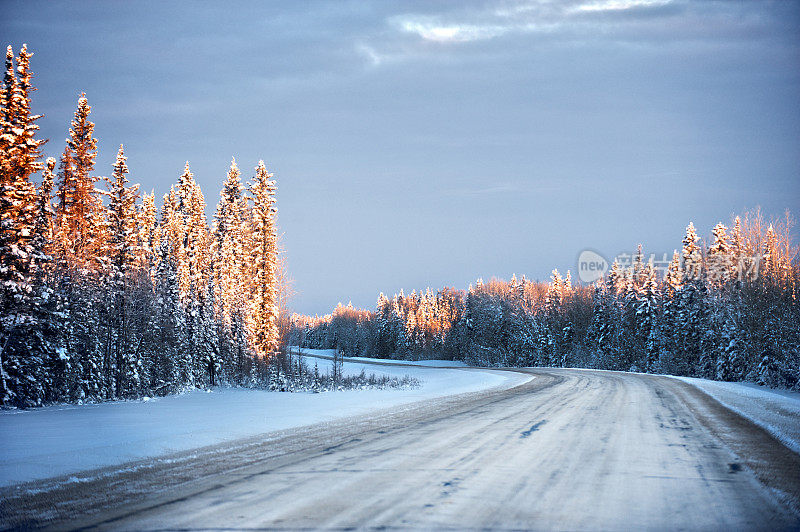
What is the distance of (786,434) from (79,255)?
1023 inches

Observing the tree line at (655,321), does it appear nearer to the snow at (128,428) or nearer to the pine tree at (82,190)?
the pine tree at (82,190)

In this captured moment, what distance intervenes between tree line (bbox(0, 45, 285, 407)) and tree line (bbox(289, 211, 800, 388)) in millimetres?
7601

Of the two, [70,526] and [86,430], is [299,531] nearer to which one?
[70,526]

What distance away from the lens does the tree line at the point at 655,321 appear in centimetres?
3114

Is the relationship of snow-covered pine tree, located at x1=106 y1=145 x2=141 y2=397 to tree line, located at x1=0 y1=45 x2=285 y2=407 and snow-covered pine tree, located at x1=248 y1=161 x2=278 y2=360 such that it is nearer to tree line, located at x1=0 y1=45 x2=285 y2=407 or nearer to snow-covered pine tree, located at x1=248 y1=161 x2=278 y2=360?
tree line, located at x1=0 y1=45 x2=285 y2=407

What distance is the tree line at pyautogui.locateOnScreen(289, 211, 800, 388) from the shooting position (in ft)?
102

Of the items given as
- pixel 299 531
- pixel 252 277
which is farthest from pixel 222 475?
pixel 252 277

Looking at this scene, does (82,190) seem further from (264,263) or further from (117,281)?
(264,263)

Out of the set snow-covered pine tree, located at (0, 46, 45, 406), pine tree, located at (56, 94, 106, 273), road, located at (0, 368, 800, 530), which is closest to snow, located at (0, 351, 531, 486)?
road, located at (0, 368, 800, 530)

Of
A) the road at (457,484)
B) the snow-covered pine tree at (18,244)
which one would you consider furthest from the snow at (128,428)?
the snow-covered pine tree at (18,244)

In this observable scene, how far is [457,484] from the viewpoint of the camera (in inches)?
230

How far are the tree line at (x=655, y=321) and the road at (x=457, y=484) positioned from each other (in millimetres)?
23272

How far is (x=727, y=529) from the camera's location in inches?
178

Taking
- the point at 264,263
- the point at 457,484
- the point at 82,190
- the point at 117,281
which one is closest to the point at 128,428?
the point at 457,484
